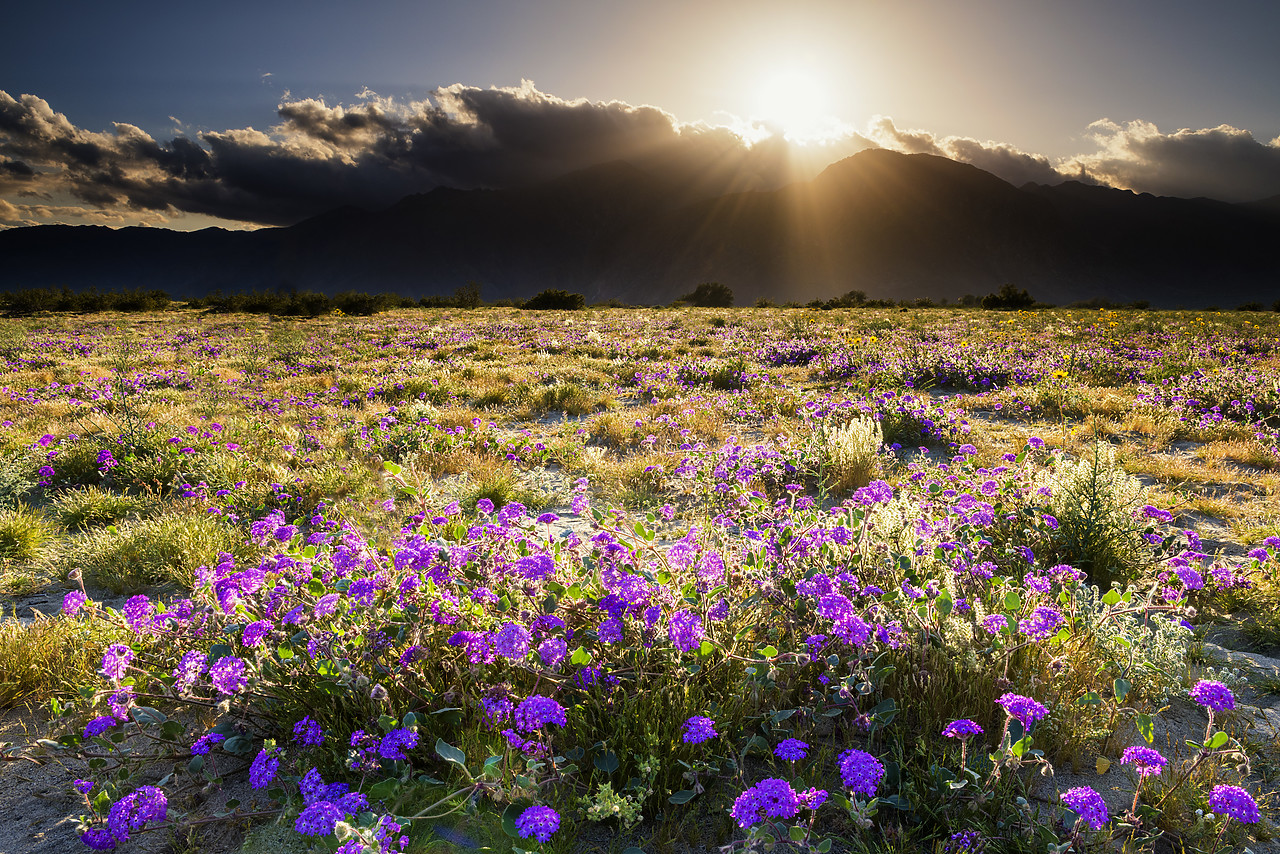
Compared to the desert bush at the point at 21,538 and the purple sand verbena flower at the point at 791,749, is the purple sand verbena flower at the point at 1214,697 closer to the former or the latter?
the purple sand verbena flower at the point at 791,749

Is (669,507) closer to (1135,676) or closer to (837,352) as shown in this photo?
(1135,676)

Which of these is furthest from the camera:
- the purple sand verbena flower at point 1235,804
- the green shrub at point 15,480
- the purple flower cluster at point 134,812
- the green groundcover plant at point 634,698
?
the green shrub at point 15,480

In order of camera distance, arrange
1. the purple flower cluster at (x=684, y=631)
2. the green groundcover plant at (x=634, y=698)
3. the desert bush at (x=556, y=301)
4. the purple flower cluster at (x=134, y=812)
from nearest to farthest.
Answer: the purple flower cluster at (x=134, y=812) → the green groundcover plant at (x=634, y=698) → the purple flower cluster at (x=684, y=631) → the desert bush at (x=556, y=301)

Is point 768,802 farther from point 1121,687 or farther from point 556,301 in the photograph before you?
point 556,301

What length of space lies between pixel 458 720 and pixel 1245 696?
3.79 metres

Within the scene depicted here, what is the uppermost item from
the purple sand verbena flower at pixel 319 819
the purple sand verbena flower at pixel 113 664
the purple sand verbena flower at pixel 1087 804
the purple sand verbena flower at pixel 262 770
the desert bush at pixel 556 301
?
the desert bush at pixel 556 301

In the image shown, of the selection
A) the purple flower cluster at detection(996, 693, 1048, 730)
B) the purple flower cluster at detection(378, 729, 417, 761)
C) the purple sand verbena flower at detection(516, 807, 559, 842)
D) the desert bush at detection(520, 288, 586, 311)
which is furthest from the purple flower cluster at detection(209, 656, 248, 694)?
the desert bush at detection(520, 288, 586, 311)

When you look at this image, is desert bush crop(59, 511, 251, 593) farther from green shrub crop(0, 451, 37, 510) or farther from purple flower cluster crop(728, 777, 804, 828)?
purple flower cluster crop(728, 777, 804, 828)

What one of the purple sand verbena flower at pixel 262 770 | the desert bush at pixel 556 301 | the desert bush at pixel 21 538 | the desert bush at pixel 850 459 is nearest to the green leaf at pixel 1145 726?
the purple sand verbena flower at pixel 262 770

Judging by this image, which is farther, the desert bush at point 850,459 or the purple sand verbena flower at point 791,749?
the desert bush at point 850,459

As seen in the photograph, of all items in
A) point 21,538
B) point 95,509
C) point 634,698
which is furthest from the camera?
point 95,509

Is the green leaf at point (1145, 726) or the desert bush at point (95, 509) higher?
the green leaf at point (1145, 726)

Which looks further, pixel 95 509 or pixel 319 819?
pixel 95 509

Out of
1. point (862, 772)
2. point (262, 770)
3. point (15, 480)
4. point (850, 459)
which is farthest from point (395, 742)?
point (15, 480)
